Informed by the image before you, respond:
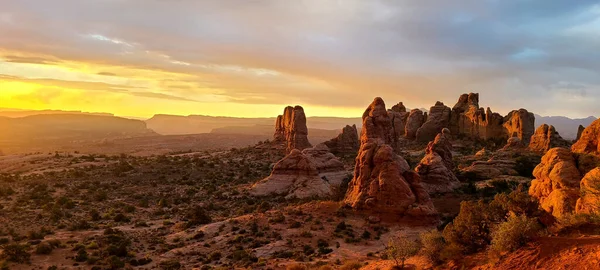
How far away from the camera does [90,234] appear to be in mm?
28703

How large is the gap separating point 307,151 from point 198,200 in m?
15.6

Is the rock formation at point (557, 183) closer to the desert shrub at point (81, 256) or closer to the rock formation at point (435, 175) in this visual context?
the rock formation at point (435, 175)

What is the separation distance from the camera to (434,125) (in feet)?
268

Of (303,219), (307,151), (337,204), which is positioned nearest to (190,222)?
(303,219)

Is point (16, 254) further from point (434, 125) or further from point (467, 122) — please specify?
point (467, 122)

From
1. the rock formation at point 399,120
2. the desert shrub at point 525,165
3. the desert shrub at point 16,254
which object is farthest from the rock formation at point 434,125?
the desert shrub at point 16,254

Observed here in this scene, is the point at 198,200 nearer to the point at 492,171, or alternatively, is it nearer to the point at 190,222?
the point at 190,222

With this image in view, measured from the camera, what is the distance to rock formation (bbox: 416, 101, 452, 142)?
81.2 metres

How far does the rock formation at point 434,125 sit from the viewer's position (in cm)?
8125

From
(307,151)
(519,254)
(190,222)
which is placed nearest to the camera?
(519,254)

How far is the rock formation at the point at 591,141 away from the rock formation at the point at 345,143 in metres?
49.1

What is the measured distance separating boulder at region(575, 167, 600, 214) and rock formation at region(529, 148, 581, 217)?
0.99 meters

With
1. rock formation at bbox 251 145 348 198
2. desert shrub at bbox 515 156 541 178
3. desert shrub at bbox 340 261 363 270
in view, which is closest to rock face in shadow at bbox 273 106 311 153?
rock formation at bbox 251 145 348 198

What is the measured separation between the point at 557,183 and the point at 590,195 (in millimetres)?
3695
